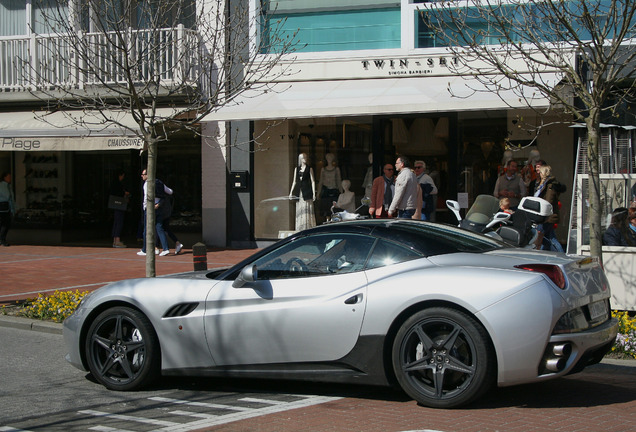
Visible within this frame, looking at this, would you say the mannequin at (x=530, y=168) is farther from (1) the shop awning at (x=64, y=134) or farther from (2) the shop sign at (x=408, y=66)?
(1) the shop awning at (x=64, y=134)

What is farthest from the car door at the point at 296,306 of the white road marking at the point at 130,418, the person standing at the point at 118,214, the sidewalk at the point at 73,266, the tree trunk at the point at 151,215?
the person standing at the point at 118,214

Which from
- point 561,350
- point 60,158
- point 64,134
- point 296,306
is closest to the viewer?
point 561,350

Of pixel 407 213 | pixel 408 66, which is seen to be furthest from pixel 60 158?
pixel 407 213

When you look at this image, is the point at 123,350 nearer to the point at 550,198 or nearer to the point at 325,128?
the point at 550,198

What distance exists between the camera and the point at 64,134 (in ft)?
59.3

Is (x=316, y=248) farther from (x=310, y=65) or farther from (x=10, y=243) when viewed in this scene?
(x=10, y=243)

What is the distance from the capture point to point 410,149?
17.5 metres

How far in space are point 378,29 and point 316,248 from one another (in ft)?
38.5

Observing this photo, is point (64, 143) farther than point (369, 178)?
Yes

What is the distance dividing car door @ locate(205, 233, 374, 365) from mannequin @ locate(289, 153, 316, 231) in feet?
37.4

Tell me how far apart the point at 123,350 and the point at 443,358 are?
2.73 m

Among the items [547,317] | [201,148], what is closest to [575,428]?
[547,317]

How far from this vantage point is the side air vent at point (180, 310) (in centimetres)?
664

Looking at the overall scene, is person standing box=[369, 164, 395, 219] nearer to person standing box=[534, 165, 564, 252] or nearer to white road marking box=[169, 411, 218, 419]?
person standing box=[534, 165, 564, 252]
